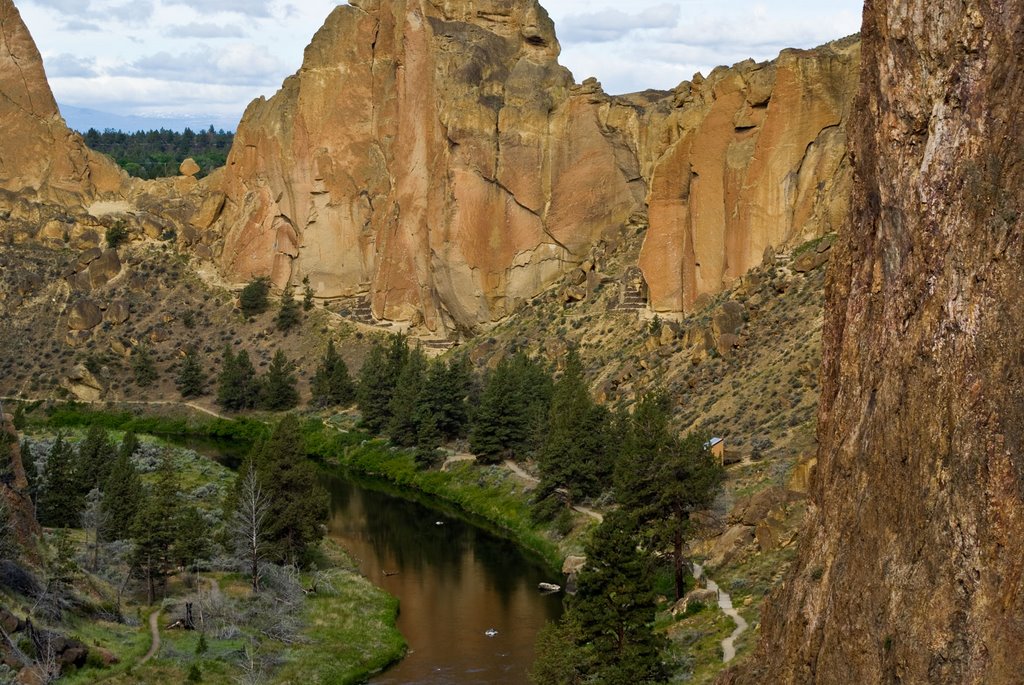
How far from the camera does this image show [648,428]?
51.3 meters

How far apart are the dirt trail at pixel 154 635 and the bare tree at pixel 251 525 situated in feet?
14.5

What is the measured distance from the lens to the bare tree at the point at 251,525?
50656 mm

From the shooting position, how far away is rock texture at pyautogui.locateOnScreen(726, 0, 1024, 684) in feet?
74.2

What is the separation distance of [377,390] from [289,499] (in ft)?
89.2

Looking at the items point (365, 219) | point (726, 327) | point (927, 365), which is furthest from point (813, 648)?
point (365, 219)

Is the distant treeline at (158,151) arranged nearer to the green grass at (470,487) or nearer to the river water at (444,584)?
the green grass at (470,487)

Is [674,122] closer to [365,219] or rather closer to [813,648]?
[365,219]

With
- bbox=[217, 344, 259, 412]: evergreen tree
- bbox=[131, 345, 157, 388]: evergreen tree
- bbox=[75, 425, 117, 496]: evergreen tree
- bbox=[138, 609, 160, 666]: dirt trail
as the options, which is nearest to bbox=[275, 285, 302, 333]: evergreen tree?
bbox=[217, 344, 259, 412]: evergreen tree

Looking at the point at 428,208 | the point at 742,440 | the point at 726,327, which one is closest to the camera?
the point at 742,440

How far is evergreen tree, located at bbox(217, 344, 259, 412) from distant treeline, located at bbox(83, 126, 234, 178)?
5014cm

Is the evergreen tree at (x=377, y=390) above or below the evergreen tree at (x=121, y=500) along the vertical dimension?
above

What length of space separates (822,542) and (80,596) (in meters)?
24.3

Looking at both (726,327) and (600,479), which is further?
(726,327)

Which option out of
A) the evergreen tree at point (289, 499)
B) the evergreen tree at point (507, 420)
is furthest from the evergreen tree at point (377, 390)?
the evergreen tree at point (289, 499)
